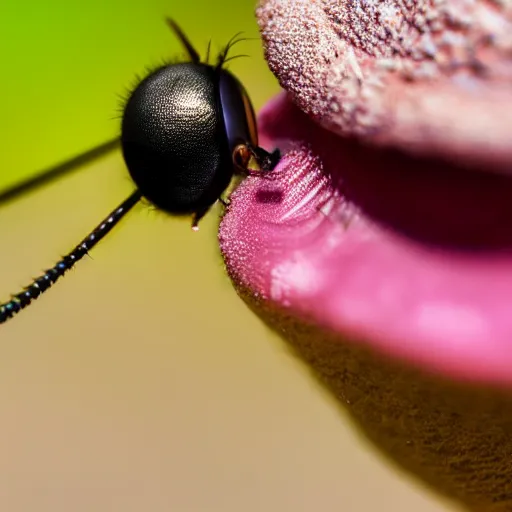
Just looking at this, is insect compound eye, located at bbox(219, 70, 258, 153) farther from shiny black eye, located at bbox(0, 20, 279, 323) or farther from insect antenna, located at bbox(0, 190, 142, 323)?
insect antenna, located at bbox(0, 190, 142, 323)

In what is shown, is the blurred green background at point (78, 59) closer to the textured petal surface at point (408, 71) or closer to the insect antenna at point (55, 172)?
the insect antenna at point (55, 172)

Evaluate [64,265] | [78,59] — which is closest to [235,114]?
[64,265]

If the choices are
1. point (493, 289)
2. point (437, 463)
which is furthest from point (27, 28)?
point (493, 289)

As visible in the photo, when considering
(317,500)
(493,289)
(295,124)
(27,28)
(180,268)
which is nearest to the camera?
(493,289)

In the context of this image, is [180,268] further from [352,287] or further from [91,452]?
[352,287]

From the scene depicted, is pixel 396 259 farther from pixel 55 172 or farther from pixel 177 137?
pixel 55 172

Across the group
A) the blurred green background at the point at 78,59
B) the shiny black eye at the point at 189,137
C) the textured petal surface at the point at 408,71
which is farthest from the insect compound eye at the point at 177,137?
the blurred green background at the point at 78,59

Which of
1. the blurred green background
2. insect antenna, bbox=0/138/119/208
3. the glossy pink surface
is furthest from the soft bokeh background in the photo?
the glossy pink surface
